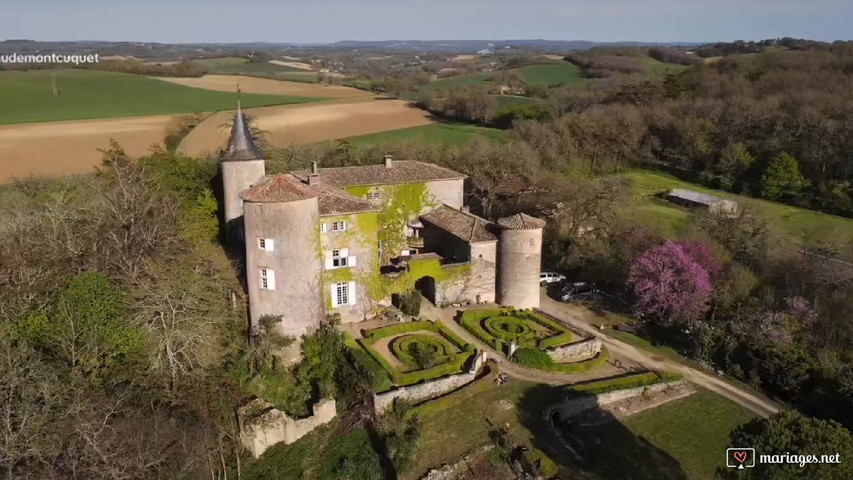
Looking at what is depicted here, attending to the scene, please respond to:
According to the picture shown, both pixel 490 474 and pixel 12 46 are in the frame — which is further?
pixel 12 46

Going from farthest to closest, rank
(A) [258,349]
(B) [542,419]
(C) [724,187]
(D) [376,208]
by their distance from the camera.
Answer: (C) [724,187], (D) [376,208], (A) [258,349], (B) [542,419]

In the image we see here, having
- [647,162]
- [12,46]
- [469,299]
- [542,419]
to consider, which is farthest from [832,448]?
[12,46]

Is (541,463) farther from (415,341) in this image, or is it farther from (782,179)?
(782,179)

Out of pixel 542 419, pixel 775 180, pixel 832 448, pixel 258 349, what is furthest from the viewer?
pixel 775 180

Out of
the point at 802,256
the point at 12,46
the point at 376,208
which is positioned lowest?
the point at 802,256

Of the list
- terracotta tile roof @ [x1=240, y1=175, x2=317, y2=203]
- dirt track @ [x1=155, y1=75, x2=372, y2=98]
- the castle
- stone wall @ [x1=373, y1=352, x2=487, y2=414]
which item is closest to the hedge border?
stone wall @ [x1=373, y1=352, x2=487, y2=414]

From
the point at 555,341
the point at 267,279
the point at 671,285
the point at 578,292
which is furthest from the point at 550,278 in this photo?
the point at 267,279

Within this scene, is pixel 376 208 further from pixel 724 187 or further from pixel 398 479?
pixel 724 187
